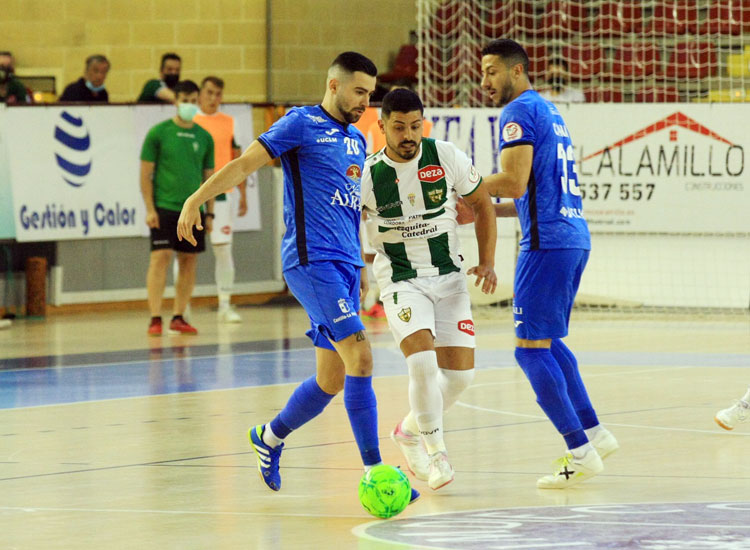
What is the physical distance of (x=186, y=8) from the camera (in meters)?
19.8

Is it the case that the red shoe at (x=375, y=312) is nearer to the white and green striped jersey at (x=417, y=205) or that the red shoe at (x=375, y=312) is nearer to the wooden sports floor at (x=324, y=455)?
the wooden sports floor at (x=324, y=455)

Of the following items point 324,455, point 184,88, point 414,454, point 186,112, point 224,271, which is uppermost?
point 184,88

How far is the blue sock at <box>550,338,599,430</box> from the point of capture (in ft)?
21.7

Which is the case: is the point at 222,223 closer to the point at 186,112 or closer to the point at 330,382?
the point at 186,112

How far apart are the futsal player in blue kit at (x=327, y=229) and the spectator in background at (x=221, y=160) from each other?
26.3 feet

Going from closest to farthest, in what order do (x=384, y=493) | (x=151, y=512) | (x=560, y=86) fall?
1. (x=384, y=493)
2. (x=151, y=512)
3. (x=560, y=86)

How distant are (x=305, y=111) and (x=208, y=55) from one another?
1403 centimetres

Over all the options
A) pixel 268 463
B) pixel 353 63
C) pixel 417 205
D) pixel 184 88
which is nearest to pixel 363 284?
pixel 417 205

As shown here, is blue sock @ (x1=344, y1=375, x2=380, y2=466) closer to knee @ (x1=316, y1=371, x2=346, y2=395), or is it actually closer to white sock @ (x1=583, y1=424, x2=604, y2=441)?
knee @ (x1=316, y1=371, x2=346, y2=395)

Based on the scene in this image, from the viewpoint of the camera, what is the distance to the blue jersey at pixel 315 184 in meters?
6.05

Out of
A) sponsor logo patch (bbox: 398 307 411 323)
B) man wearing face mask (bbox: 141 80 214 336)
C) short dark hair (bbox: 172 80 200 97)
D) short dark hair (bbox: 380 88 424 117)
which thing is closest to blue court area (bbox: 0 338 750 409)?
man wearing face mask (bbox: 141 80 214 336)

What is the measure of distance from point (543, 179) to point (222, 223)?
26.7 ft

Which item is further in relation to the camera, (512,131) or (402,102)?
(512,131)

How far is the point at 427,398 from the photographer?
6211 mm
